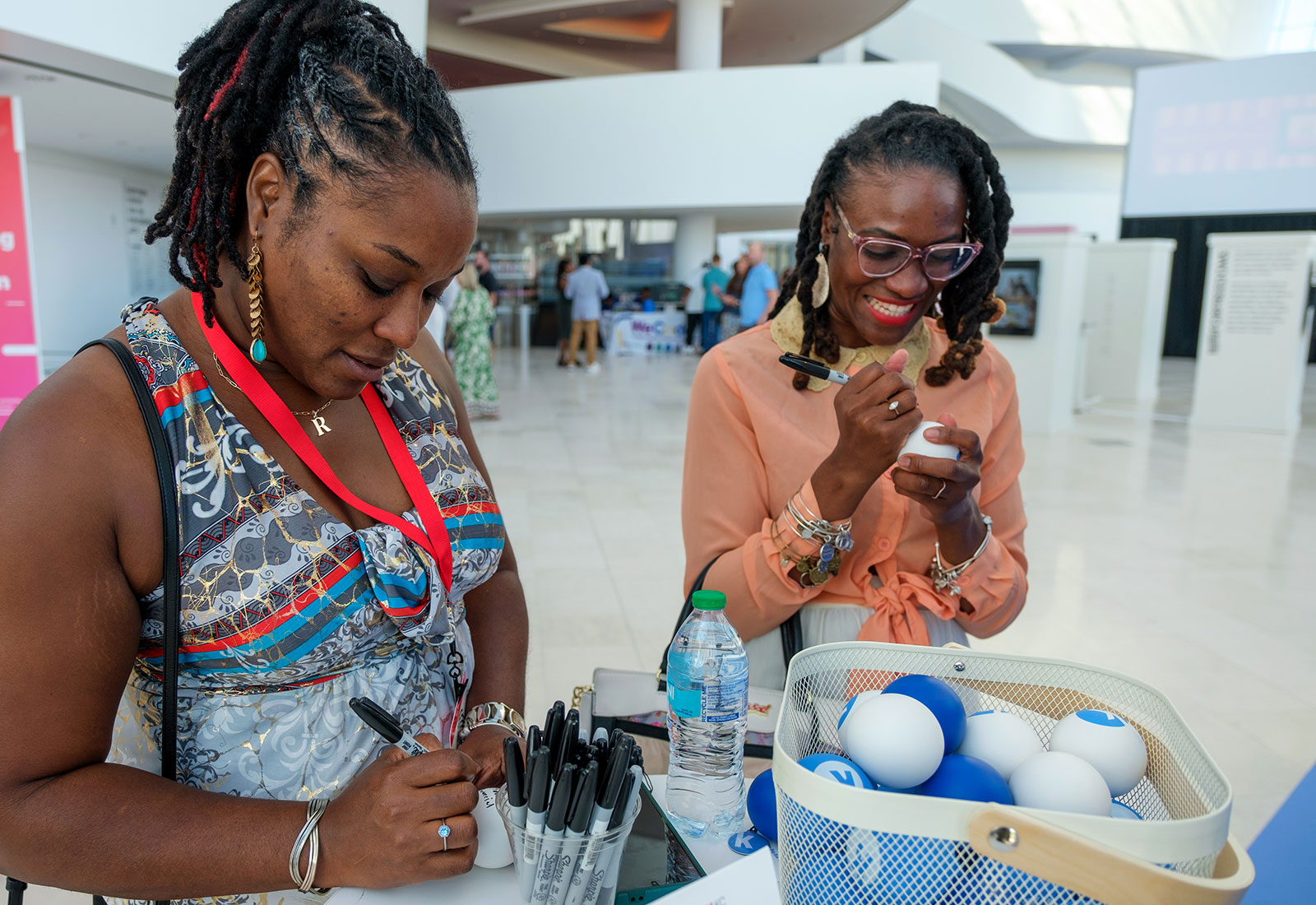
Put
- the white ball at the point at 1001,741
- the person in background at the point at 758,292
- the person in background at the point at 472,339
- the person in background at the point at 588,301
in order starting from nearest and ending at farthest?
the white ball at the point at 1001,741
the person in background at the point at 472,339
the person in background at the point at 758,292
the person in background at the point at 588,301

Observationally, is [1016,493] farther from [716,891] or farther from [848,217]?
[716,891]

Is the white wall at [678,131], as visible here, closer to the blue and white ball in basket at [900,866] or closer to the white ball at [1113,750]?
the white ball at [1113,750]

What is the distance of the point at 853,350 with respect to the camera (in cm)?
172

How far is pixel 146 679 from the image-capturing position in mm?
1042

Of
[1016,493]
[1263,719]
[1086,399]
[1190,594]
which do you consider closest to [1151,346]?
[1086,399]

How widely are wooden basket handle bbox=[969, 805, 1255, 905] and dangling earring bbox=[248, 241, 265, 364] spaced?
2.84 ft

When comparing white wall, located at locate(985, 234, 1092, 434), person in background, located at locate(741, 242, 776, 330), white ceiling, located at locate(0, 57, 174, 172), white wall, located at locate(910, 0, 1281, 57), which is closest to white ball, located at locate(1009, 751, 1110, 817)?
white ceiling, located at locate(0, 57, 174, 172)

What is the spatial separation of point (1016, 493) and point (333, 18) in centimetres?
141

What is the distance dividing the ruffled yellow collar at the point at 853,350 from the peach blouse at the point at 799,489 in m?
0.01

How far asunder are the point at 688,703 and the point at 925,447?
546 millimetres

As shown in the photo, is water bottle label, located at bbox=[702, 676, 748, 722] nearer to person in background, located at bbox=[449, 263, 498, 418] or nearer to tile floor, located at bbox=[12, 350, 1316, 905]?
tile floor, located at bbox=[12, 350, 1316, 905]

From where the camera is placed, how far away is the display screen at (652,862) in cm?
95

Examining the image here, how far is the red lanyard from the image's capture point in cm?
107

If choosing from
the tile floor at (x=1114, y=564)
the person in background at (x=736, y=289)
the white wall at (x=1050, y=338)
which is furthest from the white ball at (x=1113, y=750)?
the person in background at (x=736, y=289)
